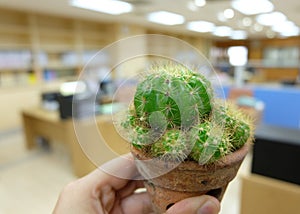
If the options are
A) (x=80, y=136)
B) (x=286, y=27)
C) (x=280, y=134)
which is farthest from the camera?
(x=286, y=27)

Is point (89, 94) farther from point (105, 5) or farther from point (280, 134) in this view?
point (105, 5)

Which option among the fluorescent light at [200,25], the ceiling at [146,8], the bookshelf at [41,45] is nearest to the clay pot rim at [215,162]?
the ceiling at [146,8]

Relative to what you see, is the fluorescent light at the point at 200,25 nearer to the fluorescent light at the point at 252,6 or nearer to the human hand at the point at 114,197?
the fluorescent light at the point at 252,6

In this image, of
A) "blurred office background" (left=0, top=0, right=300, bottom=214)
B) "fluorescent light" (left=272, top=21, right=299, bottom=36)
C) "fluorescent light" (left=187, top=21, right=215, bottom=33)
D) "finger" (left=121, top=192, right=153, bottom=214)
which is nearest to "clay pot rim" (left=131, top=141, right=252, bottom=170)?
"blurred office background" (left=0, top=0, right=300, bottom=214)

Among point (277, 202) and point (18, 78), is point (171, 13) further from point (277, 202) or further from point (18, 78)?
point (277, 202)

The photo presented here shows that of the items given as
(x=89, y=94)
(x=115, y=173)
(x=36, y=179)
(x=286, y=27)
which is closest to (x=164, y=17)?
(x=36, y=179)

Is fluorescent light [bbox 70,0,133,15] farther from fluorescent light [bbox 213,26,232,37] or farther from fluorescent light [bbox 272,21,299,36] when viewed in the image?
fluorescent light [bbox 272,21,299,36]

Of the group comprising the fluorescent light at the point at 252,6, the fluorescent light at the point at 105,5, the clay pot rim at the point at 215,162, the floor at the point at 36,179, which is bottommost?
the floor at the point at 36,179
